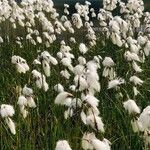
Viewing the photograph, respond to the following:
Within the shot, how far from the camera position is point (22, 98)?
15.3 ft

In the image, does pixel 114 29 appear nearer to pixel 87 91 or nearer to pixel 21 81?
pixel 21 81

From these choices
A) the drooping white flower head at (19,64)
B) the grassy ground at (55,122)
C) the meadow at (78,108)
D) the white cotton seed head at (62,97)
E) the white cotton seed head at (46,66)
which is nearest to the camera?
the meadow at (78,108)

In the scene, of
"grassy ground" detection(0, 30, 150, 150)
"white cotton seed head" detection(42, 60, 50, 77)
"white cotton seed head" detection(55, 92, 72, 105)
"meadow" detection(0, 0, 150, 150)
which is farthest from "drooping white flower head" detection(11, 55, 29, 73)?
"white cotton seed head" detection(55, 92, 72, 105)

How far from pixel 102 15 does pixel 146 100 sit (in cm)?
640

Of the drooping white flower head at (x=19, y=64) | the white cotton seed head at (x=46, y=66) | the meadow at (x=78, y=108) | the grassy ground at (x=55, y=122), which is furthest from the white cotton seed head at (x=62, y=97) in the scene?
the drooping white flower head at (x=19, y=64)

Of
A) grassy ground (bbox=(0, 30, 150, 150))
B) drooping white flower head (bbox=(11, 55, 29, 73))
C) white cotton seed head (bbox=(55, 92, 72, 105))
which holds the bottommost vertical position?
white cotton seed head (bbox=(55, 92, 72, 105))

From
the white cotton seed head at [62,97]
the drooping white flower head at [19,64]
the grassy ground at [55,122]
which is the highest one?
the drooping white flower head at [19,64]

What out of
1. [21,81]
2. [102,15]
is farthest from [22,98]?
→ [102,15]

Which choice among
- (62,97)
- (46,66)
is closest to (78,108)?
(62,97)

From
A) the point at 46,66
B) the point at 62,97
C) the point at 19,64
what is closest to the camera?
the point at 62,97

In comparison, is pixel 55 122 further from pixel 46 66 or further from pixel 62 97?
pixel 62 97

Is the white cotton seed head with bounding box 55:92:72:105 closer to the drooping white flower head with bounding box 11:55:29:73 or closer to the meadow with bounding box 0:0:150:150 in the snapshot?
the meadow with bounding box 0:0:150:150

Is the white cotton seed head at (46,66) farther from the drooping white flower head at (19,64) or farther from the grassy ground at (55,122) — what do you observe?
the drooping white flower head at (19,64)

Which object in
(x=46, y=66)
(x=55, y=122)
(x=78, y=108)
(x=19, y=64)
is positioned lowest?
(x=78, y=108)
